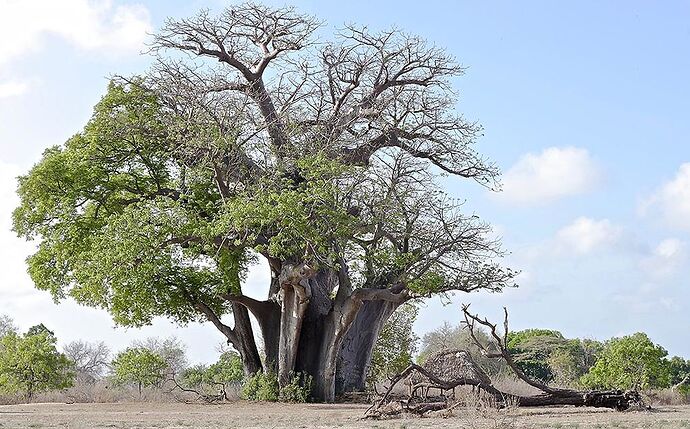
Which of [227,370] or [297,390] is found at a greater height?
[227,370]

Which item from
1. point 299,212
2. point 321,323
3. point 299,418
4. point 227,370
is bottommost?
point 299,418

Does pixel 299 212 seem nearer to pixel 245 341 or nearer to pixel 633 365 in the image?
pixel 245 341

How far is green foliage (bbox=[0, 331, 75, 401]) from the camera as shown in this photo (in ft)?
86.0

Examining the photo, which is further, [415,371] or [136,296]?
[136,296]

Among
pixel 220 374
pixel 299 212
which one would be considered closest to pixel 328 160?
pixel 299 212

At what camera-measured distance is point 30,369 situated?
86.7 ft

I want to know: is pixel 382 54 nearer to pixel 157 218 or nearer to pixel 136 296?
pixel 157 218

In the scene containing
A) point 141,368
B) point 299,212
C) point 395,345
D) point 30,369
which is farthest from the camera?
point 395,345

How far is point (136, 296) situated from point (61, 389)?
5405 millimetres

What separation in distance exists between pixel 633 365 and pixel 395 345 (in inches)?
322

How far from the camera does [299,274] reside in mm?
22703

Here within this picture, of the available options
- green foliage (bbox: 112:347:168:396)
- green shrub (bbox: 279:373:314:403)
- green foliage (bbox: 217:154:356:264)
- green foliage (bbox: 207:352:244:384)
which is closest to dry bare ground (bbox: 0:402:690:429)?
green shrub (bbox: 279:373:314:403)

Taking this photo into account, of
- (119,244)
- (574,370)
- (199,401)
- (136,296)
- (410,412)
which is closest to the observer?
(410,412)

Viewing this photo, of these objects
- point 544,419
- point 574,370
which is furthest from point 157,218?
point 574,370
